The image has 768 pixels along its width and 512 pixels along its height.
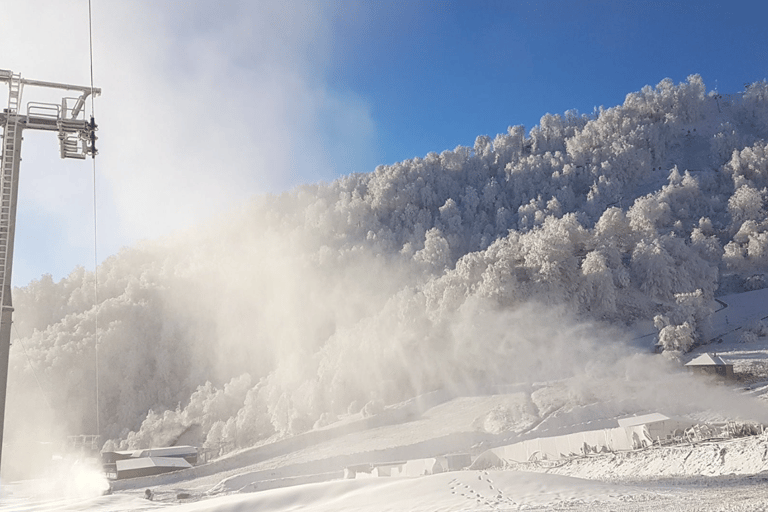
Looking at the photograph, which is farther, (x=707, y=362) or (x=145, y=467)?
(x=145, y=467)

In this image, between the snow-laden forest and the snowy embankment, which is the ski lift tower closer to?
the snowy embankment

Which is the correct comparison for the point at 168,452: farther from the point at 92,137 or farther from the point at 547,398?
the point at 92,137

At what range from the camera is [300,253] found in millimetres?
75750

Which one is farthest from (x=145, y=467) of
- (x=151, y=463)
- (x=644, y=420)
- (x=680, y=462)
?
(x=680, y=462)

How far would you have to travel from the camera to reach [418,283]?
60.9m

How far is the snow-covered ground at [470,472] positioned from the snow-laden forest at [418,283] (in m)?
3.04

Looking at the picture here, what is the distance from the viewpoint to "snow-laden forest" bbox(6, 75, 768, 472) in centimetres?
4428

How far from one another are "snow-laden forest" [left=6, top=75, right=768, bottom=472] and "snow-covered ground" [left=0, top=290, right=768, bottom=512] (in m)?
3.04

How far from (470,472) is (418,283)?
4322 centimetres

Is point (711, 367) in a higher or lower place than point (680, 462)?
higher

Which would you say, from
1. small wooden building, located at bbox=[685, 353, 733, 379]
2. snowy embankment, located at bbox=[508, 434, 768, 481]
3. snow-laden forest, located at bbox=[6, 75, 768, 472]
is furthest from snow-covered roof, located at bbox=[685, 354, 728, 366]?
Result: snowy embankment, located at bbox=[508, 434, 768, 481]

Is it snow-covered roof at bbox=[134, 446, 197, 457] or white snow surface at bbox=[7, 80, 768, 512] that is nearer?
white snow surface at bbox=[7, 80, 768, 512]

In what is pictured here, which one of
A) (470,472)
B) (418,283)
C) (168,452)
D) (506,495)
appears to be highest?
(418,283)

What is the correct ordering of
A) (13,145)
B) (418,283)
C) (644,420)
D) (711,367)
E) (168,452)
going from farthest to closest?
(418,283) → (168,452) → (711,367) → (644,420) → (13,145)
